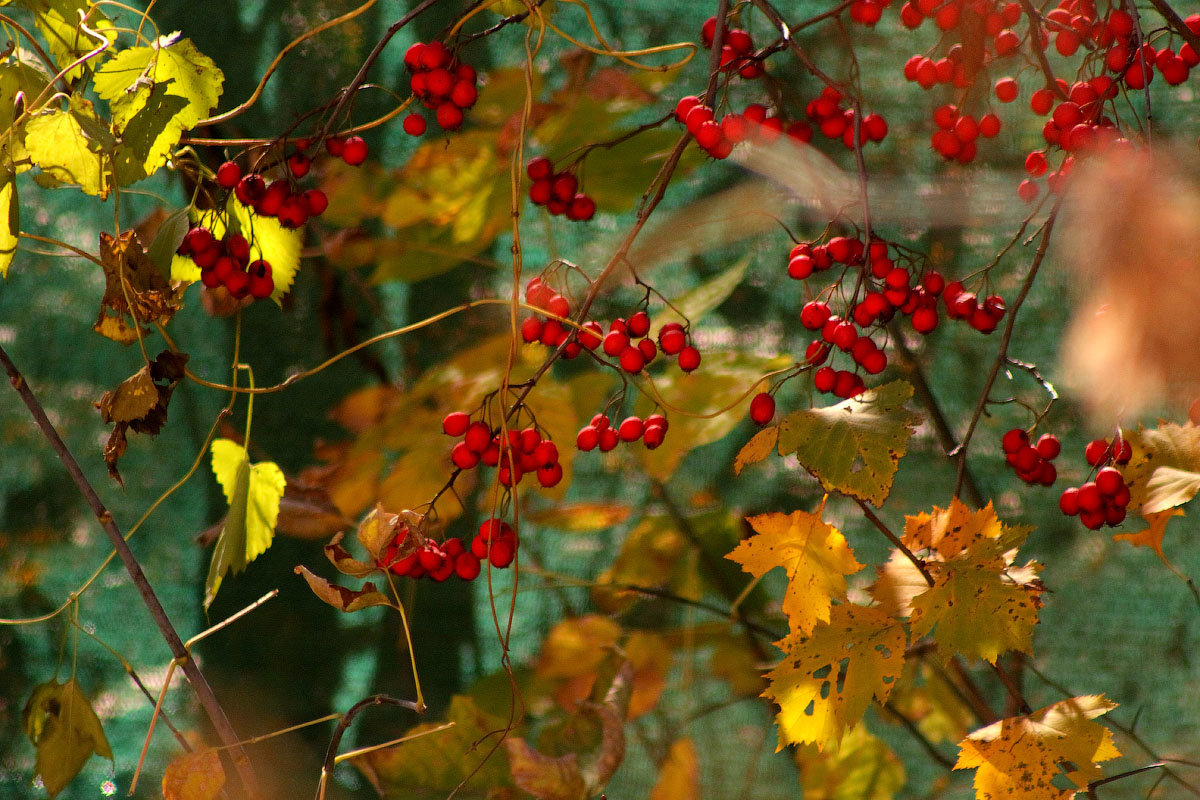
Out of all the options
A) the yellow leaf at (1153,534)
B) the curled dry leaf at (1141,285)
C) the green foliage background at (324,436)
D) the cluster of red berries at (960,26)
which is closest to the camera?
the curled dry leaf at (1141,285)

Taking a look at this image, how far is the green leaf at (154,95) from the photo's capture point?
19.4 inches

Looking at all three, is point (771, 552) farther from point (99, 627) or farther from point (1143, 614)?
point (99, 627)

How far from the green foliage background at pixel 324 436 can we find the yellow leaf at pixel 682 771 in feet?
0.03

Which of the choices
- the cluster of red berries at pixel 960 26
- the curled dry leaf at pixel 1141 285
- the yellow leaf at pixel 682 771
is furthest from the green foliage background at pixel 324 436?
the curled dry leaf at pixel 1141 285

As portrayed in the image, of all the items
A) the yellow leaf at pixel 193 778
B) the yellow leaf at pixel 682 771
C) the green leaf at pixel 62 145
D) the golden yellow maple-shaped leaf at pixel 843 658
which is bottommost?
the yellow leaf at pixel 682 771

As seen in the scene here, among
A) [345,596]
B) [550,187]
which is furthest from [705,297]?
[345,596]

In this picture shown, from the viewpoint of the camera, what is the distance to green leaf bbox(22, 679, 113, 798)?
2.12 ft

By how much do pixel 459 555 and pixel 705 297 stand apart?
0.33m

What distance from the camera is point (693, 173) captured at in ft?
2.69

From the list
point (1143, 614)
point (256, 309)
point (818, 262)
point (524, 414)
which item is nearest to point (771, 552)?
point (818, 262)

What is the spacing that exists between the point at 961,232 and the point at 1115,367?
621mm

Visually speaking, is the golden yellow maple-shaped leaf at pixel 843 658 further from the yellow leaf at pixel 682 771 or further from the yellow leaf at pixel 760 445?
the yellow leaf at pixel 682 771

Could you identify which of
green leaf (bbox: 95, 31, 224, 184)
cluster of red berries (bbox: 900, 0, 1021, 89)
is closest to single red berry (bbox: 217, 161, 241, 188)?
green leaf (bbox: 95, 31, 224, 184)

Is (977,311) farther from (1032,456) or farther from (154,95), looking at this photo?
(154,95)
